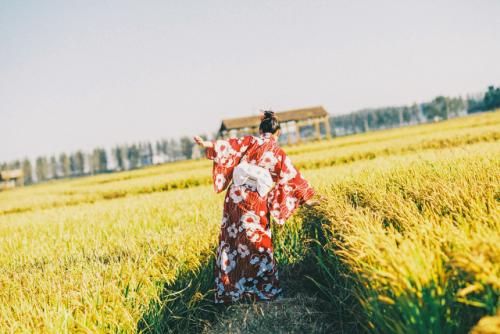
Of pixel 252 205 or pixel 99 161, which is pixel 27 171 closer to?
pixel 99 161

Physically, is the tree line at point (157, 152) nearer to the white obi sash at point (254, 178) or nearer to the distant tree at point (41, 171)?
the distant tree at point (41, 171)

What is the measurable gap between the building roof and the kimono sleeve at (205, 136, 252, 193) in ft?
93.3

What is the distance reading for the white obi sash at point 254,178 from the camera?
3.40 metres

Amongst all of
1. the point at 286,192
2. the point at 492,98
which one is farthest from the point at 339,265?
the point at 492,98

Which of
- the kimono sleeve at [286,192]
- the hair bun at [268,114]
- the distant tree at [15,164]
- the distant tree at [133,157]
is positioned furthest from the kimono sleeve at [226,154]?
the distant tree at [15,164]

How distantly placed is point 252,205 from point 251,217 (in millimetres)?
115

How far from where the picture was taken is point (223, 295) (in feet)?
11.1

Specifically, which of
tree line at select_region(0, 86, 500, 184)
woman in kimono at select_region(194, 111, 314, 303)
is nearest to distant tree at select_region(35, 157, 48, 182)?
tree line at select_region(0, 86, 500, 184)

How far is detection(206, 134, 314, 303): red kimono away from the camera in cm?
336

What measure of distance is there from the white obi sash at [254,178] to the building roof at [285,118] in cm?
2863

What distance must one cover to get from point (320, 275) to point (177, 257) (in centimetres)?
149

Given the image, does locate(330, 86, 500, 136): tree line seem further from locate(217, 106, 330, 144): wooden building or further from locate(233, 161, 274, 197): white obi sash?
locate(233, 161, 274, 197): white obi sash

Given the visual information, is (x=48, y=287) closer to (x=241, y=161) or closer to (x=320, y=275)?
(x=241, y=161)

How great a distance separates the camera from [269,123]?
11.9ft
